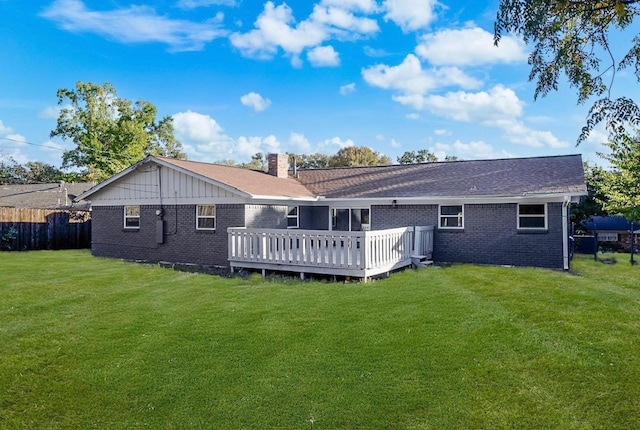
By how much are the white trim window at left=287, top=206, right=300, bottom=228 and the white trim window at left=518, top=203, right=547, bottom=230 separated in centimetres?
803

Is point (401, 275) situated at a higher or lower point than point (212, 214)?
lower

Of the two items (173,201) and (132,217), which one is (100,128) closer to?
(132,217)

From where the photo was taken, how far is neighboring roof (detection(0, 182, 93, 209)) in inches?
1166

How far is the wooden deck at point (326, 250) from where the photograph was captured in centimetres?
1164

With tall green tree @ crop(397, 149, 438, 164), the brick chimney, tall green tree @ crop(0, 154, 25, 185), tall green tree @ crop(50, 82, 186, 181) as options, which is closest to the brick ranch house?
the brick chimney

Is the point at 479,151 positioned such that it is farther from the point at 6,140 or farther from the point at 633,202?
the point at 6,140

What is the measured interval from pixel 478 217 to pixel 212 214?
908cm

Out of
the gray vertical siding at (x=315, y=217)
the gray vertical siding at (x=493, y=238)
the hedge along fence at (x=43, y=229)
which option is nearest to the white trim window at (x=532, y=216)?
the gray vertical siding at (x=493, y=238)

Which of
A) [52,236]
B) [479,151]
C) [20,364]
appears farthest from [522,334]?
[479,151]

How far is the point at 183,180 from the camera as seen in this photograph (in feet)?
51.4

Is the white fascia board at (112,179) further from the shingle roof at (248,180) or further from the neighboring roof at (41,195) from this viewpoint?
the neighboring roof at (41,195)

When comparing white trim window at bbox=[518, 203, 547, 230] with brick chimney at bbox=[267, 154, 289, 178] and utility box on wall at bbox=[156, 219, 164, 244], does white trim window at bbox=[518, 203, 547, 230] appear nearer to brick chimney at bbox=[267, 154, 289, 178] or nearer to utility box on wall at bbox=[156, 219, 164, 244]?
brick chimney at bbox=[267, 154, 289, 178]

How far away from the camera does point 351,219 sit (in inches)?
695

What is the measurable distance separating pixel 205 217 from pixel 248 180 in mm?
2232
